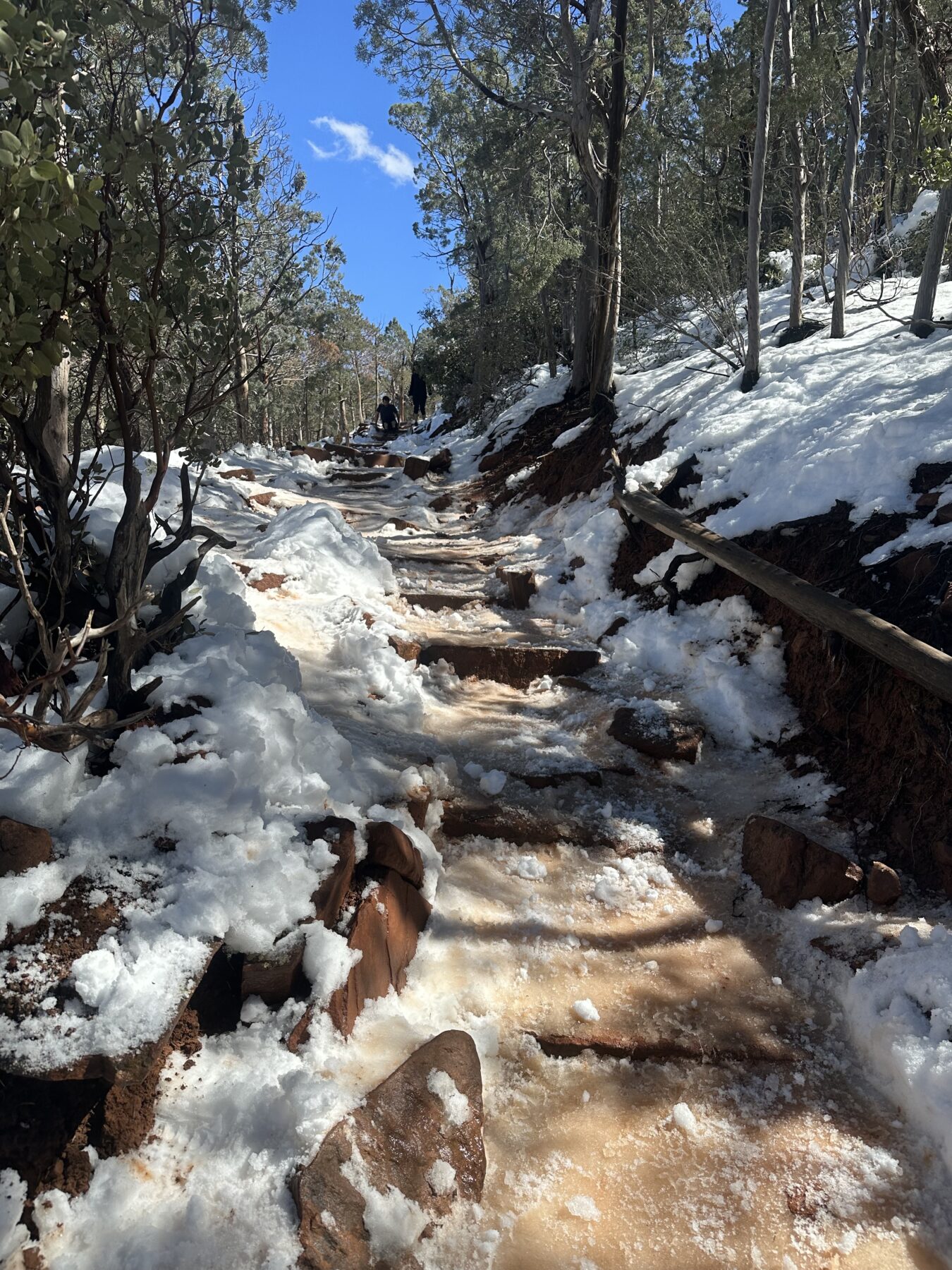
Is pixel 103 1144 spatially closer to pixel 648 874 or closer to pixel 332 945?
pixel 332 945

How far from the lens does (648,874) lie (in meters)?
3.51

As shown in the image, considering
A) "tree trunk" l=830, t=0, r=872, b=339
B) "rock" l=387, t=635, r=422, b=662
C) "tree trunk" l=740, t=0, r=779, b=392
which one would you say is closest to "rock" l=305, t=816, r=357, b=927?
"rock" l=387, t=635, r=422, b=662

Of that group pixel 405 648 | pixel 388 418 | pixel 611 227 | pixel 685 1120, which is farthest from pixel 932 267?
pixel 388 418

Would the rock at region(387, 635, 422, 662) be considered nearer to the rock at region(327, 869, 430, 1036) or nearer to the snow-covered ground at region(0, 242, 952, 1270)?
the snow-covered ground at region(0, 242, 952, 1270)

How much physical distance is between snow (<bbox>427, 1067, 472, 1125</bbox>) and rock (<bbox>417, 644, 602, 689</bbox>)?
129 inches

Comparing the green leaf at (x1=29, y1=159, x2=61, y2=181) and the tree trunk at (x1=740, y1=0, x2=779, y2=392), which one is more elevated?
the tree trunk at (x1=740, y1=0, x2=779, y2=392)

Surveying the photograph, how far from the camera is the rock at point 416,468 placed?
15.0 meters

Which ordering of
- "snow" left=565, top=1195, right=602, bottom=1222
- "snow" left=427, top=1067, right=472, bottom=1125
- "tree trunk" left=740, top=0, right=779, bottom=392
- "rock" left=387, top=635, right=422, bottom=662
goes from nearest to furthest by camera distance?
"snow" left=565, top=1195, right=602, bottom=1222 < "snow" left=427, top=1067, right=472, bottom=1125 < "rock" left=387, top=635, right=422, bottom=662 < "tree trunk" left=740, top=0, right=779, bottom=392

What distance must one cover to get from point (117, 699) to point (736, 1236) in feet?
8.66

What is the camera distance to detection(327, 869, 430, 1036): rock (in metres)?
2.41

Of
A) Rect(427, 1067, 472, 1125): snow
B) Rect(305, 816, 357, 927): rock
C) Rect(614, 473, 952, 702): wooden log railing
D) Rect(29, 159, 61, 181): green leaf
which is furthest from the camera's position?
Rect(614, 473, 952, 702): wooden log railing

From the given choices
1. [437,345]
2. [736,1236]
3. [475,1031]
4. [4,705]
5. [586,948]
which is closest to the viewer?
[4,705]

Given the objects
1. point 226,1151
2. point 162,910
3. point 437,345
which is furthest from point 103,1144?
point 437,345

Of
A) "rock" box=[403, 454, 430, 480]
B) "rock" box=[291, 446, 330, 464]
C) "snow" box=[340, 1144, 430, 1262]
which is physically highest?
"rock" box=[291, 446, 330, 464]
